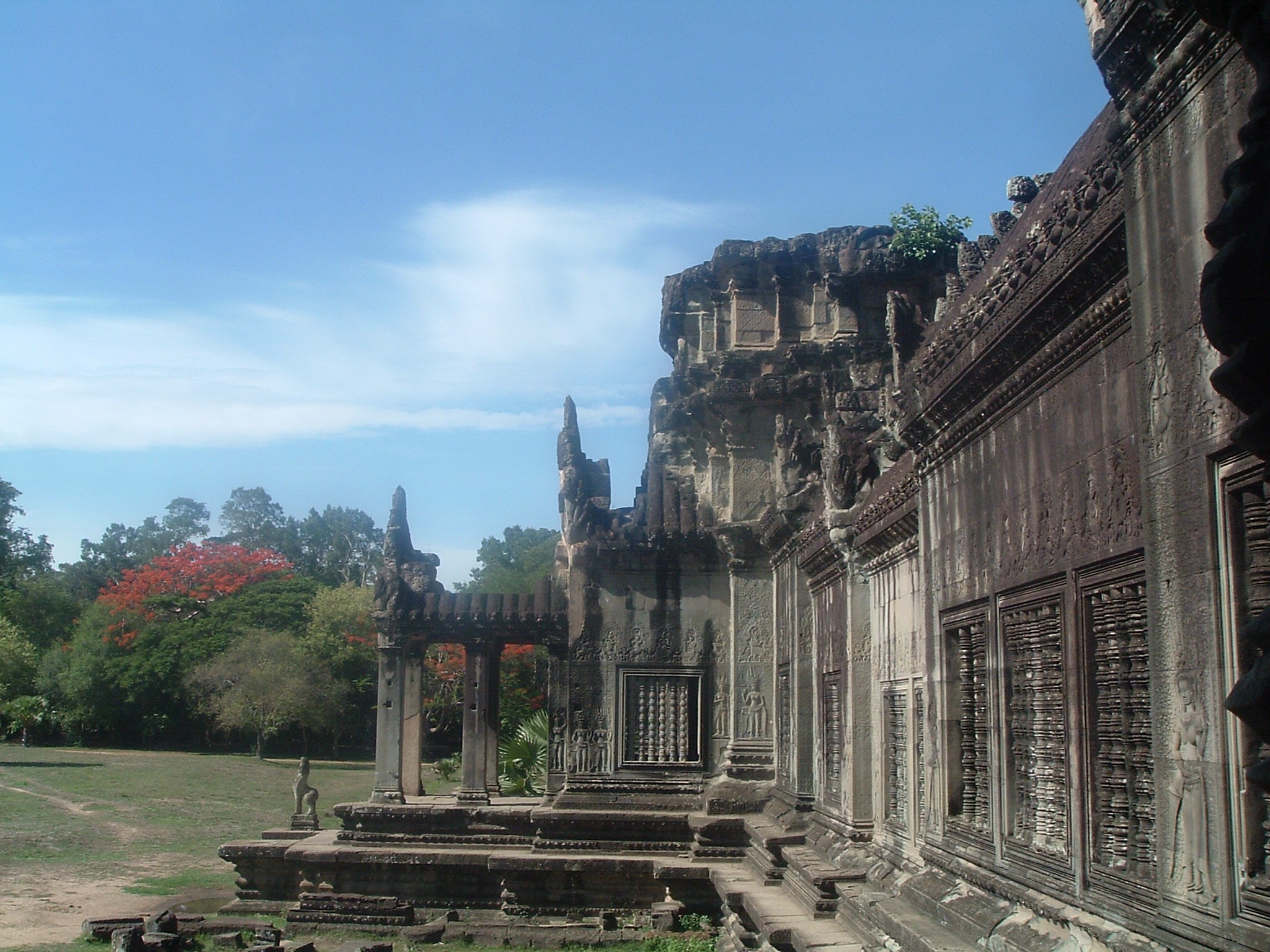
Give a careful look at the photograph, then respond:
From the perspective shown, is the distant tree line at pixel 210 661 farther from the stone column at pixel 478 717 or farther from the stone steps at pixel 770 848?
the stone steps at pixel 770 848

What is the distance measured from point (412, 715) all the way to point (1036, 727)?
43.7ft

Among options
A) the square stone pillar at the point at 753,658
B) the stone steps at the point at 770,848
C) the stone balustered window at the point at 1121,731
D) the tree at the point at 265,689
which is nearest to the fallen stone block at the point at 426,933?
the stone steps at the point at 770,848

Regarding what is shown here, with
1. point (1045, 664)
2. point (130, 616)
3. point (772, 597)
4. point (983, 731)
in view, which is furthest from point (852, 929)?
point (130, 616)

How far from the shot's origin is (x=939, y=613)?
24.9 ft

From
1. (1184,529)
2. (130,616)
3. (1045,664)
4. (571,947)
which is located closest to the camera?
(1184,529)

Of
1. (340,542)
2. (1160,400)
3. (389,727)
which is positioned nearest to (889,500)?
(1160,400)

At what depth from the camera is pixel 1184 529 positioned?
3998 mm

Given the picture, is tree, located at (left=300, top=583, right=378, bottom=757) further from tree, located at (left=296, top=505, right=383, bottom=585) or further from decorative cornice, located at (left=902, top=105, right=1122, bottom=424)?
decorative cornice, located at (left=902, top=105, right=1122, bottom=424)

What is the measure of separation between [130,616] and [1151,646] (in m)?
58.2

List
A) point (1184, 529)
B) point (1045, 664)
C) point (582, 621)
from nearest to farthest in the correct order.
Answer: point (1184, 529), point (1045, 664), point (582, 621)

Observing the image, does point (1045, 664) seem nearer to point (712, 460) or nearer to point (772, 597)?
point (772, 597)

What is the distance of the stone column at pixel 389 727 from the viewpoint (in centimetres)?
1738

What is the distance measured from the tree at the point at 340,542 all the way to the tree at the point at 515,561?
14.8 metres

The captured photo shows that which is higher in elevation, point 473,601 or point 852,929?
point 473,601
